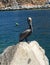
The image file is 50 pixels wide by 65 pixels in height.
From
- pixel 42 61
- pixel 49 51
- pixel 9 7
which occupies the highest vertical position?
pixel 42 61

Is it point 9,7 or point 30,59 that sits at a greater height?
point 30,59

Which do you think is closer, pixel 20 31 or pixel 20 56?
pixel 20 56

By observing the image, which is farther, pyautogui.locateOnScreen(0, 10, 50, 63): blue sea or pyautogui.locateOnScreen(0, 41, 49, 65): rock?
pyautogui.locateOnScreen(0, 10, 50, 63): blue sea

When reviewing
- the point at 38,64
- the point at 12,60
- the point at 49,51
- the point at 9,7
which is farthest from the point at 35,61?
the point at 9,7

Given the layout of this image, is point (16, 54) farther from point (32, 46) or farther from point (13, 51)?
point (32, 46)

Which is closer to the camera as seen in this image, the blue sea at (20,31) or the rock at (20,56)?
the rock at (20,56)

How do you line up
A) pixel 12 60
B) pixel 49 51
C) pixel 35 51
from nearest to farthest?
pixel 12 60 → pixel 35 51 → pixel 49 51

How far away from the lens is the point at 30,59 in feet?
48.3

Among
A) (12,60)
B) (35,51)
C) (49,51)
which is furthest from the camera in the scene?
(49,51)

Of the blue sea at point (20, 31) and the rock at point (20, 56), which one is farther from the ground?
the rock at point (20, 56)

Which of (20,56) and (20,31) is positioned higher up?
(20,56)

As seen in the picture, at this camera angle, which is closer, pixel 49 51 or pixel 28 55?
pixel 28 55

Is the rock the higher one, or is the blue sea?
the rock

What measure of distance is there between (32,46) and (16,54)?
145 centimetres
